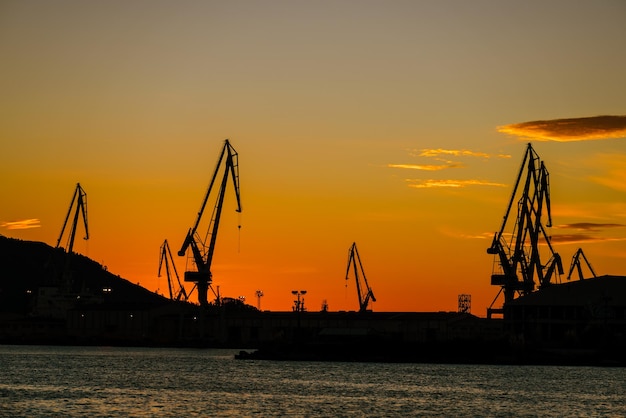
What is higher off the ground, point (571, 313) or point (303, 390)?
point (571, 313)

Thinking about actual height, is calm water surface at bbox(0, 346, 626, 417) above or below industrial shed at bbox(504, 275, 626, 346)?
below

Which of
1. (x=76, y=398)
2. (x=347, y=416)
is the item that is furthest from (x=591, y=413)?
(x=76, y=398)

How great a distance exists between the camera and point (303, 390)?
335ft

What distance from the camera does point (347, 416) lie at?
82.4 metres

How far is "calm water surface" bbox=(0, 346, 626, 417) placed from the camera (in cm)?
8612

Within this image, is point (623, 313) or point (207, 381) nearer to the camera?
point (207, 381)

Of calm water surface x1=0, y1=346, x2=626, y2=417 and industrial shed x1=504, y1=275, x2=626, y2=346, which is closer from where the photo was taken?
calm water surface x1=0, y1=346, x2=626, y2=417

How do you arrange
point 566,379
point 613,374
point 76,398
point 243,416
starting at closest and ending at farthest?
point 243,416 → point 76,398 → point 566,379 → point 613,374

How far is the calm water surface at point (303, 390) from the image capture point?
86125 mm

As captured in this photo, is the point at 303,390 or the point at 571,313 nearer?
the point at 303,390

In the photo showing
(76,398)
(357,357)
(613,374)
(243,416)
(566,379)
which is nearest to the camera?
(243,416)

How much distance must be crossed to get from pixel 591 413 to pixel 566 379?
32.6m

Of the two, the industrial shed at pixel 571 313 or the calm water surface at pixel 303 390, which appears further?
the industrial shed at pixel 571 313

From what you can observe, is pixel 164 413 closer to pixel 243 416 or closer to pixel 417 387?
pixel 243 416
